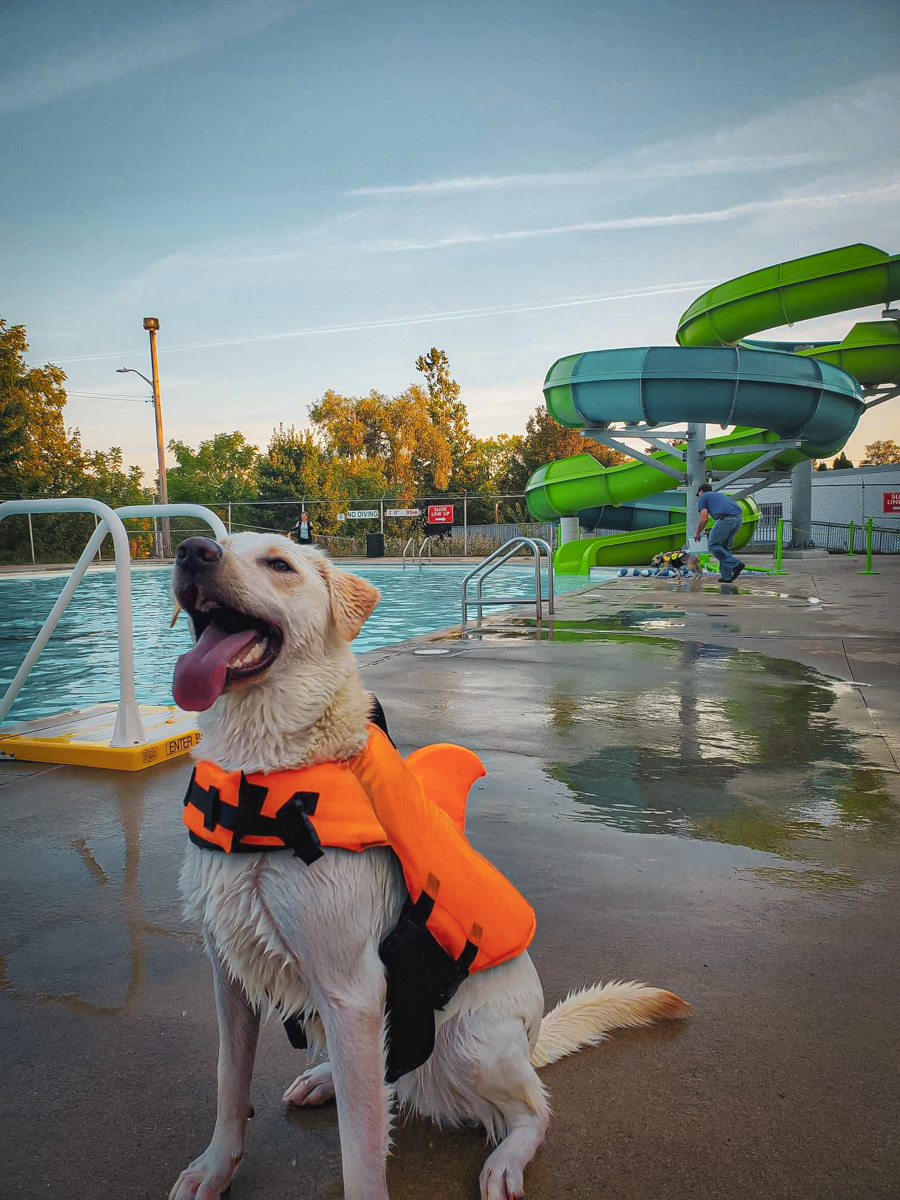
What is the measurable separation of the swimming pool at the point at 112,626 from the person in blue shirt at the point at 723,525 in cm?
432

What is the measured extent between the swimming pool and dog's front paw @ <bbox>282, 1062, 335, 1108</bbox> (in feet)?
21.7

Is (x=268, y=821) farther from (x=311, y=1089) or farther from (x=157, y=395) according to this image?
(x=157, y=395)

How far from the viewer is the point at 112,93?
26844 millimetres

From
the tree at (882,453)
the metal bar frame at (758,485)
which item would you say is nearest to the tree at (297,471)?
the metal bar frame at (758,485)

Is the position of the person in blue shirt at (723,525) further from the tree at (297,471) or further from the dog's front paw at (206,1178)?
the tree at (297,471)

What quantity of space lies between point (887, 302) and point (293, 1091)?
81.4 ft

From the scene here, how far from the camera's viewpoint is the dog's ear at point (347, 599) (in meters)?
1.73

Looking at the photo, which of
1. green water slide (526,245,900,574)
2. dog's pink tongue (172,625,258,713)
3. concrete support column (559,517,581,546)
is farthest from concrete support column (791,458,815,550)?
dog's pink tongue (172,625,258,713)

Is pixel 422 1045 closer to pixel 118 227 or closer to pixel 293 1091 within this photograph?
pixel 293 1091

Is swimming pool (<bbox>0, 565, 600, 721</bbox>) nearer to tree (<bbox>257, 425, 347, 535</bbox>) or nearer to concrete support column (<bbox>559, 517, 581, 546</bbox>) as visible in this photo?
concrete support column (<bbox>559, 517, 581, 546</bbox>)

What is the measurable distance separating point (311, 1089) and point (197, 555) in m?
1.36

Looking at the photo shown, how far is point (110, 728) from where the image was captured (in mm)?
5211

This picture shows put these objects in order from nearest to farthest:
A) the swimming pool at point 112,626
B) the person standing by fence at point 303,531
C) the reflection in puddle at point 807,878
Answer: the reflection in puddle at point 807,878
the swimming pool at point 112,626
the person standing by fence at point 303,531

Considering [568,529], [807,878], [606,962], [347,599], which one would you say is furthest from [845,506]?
[347,599]
